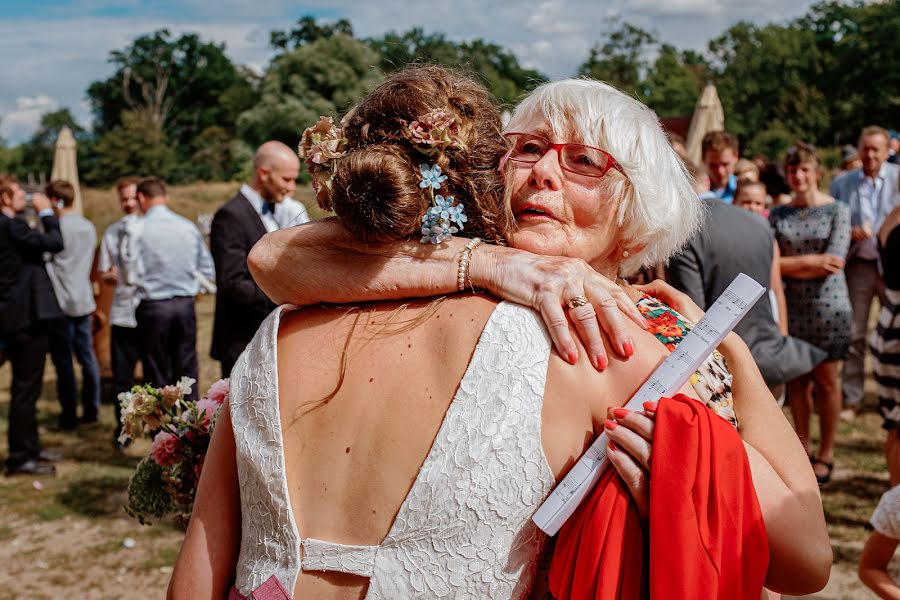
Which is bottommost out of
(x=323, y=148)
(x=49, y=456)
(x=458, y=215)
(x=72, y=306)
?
(x=49, y=456)

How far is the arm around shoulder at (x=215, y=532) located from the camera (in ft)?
5.76

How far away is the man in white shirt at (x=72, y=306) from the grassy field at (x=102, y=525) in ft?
1.37

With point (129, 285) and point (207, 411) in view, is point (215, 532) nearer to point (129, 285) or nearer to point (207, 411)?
point (207, 411)

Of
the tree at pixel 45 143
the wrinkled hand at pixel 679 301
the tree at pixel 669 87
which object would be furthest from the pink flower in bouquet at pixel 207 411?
the tree at pixel 45 143

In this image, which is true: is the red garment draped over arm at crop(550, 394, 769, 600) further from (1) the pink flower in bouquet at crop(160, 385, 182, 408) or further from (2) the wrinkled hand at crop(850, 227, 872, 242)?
(2) the wrinkled hand at crop(850, 227, 872, 242)

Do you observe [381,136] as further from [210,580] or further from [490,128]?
[210,580]

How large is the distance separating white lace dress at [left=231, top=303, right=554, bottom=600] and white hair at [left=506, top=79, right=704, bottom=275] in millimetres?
501

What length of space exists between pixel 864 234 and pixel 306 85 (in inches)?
1858

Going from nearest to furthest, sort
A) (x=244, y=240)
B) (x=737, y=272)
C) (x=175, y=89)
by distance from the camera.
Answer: (x=737, y=272) → (x=244, y=240) → (x=175, y=89)

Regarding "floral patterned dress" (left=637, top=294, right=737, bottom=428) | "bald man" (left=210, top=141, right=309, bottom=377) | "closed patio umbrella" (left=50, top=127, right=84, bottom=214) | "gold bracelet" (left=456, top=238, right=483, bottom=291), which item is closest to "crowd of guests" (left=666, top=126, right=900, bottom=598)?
"floral patterned dress" (left=637, top=294, right=737, bottom=428)

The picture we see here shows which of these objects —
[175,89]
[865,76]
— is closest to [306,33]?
[175,89]

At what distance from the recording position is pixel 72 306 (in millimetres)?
7867

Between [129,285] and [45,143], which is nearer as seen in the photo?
[129,285]

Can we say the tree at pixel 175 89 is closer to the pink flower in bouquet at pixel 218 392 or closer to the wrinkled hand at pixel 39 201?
the wrinkled hand at pixel 39 201
